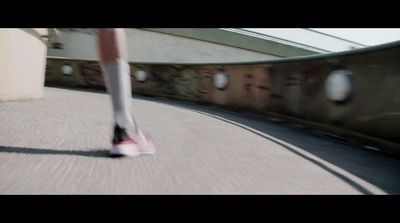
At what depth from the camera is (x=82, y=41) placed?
2678 cm

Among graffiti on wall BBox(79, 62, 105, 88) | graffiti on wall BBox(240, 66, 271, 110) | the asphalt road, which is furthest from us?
graffiti on wall BBox(79, 62, 105, 88)

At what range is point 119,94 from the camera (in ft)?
8.82

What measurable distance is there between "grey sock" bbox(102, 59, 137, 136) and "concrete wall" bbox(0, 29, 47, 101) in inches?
139

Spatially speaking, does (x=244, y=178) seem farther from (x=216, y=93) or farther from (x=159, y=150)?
(x=216, y=93)

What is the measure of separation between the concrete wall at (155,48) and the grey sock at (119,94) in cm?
2492

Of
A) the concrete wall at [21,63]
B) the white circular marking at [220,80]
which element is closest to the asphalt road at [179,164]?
the concrete wall at [21,63]

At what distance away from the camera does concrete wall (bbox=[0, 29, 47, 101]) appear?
18.3ft

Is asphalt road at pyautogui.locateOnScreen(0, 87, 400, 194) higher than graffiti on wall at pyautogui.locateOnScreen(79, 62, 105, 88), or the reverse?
graffiti on wall at pyautogui.locateOnScreen(79, 62, 105, 88)

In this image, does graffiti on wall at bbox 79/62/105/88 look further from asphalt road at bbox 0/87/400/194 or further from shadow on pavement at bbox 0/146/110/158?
shadow on pavement at bbox 0/146/110/158

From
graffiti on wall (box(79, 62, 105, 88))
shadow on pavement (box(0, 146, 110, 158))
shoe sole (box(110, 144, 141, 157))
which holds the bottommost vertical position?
shadow on pavement (box(0, 146, 110, 158))

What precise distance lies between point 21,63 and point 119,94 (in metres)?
4.44

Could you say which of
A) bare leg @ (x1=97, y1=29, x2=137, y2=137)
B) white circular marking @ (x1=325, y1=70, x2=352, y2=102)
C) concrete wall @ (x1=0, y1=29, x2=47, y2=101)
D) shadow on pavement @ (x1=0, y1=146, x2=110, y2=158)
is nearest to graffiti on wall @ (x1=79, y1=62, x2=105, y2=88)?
concrete wall @ (x1=0, y1=29, x2=47, y2=101)

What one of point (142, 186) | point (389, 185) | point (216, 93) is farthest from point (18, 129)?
point (216, 93)

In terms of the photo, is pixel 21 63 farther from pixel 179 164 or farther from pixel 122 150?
pixel 179 164
